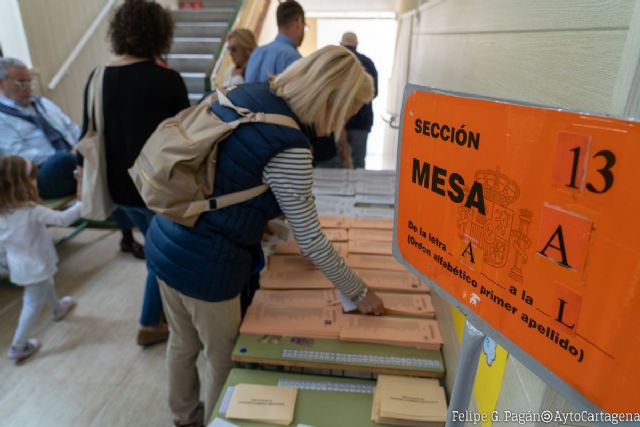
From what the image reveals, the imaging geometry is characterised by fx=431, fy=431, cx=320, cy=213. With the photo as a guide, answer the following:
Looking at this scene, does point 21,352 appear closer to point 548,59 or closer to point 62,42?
point 548,59

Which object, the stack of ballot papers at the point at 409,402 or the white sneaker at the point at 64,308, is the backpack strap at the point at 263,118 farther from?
the white sneaker at the point at 64,308

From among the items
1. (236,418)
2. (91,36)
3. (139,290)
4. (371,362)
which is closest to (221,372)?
(236,418)

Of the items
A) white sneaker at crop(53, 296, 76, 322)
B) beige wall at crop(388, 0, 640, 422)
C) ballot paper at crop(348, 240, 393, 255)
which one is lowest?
white sneaker at crop(53, 296, 76, 322)

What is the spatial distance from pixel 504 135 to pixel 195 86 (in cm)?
522

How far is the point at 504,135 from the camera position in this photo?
1.52 ft

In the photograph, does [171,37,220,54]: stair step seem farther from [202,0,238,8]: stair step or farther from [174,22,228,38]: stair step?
[202,0,238,8]: stair step

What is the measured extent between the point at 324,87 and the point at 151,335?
1.92m

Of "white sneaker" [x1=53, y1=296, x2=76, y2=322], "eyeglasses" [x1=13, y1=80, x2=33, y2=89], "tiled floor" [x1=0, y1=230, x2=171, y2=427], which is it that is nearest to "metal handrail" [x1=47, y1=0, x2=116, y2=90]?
"eyeglasses" [x1=13, y1=80, x2=33, y2=89]

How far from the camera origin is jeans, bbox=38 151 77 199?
3.26m

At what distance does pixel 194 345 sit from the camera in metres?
1.66

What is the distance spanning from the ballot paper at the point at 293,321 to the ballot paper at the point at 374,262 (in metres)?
0.31

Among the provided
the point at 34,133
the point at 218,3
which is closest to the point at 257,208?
the point at 34,133

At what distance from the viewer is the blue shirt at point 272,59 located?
264 cm

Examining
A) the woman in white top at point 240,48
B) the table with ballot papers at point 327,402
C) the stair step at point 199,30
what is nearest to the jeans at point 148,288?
the table with ballot papers at point 327,402
